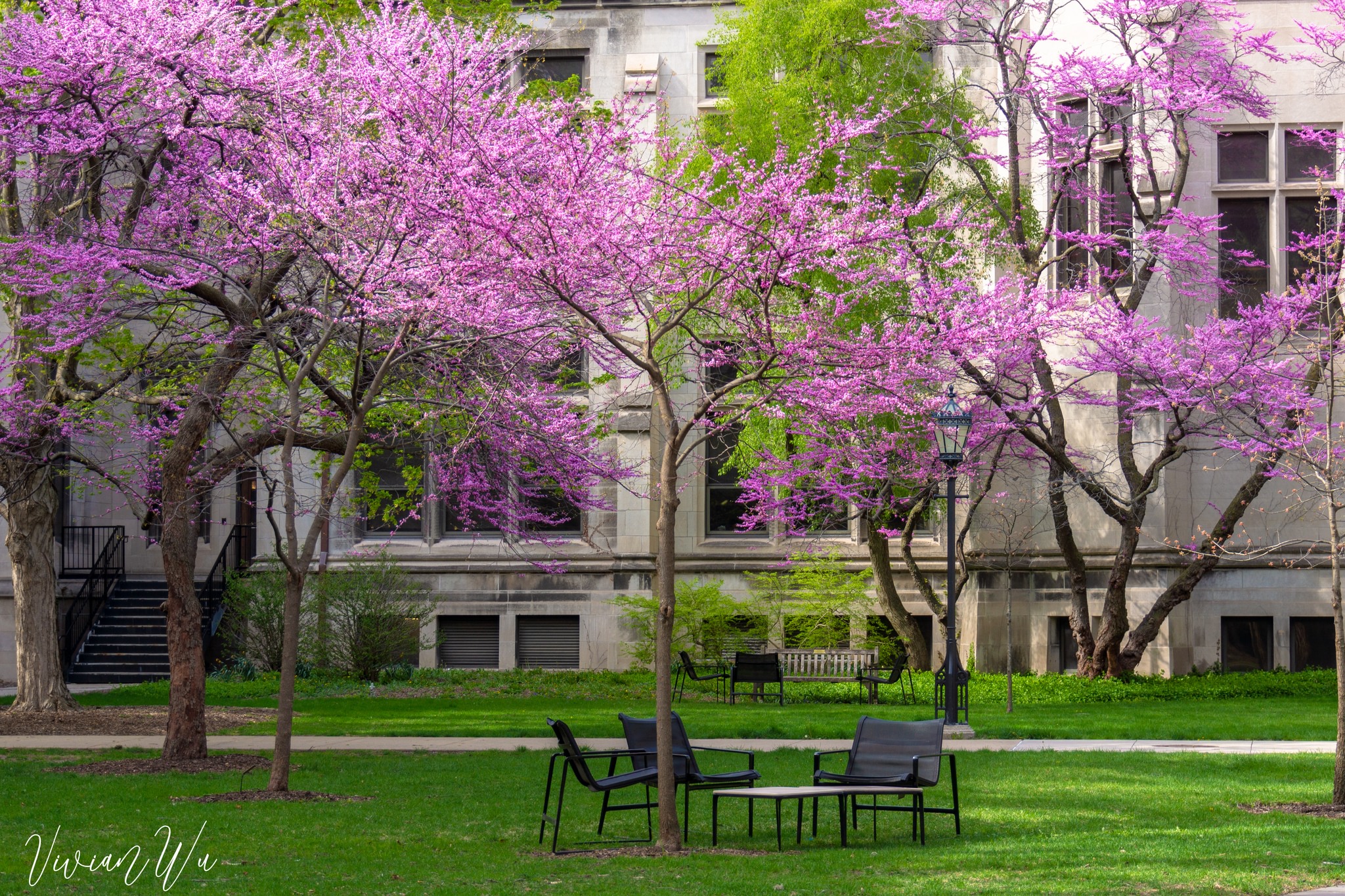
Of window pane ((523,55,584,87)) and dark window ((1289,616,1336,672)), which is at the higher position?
window pane ((523,55,584,87))

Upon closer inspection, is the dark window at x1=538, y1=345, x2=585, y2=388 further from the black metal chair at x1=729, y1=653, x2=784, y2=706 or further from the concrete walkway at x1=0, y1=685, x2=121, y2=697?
the concrete walkway at x1=0, y1=685, x2=121, y2=697

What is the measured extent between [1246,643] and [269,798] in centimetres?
1755

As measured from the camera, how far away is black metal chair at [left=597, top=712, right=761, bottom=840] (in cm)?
1021

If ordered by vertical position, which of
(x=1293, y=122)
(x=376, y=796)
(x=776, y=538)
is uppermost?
(x=1293, y=122)

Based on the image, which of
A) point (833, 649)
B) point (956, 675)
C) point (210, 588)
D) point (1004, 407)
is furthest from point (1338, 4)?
point (210, 588)

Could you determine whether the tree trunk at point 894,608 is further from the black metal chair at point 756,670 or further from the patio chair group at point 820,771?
the patio chair group at point 820,771

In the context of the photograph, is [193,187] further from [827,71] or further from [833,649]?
[833,649]

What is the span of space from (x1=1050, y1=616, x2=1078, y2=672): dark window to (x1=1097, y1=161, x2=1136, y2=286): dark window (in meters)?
5.89

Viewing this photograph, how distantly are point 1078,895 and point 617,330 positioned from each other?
20.9 feet

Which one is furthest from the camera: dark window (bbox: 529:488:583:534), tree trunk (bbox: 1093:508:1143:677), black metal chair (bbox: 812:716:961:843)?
dark window (bbox: 529:488:583:534)

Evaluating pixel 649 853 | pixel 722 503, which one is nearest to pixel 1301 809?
pixel 649 853

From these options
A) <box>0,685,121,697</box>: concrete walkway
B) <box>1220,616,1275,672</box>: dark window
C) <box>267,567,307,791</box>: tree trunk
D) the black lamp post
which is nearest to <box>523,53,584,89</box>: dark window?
the black lamp post

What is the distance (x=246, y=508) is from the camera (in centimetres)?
3009

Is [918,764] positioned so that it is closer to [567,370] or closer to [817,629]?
[567,370]
